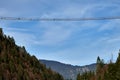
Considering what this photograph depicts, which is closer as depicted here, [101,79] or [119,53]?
[119,53]

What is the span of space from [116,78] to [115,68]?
20.5ft

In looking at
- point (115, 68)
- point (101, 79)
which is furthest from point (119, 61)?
point (101, 79)

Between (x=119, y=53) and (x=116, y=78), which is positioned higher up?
(x=119, y=53)

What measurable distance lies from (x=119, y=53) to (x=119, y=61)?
7.97m

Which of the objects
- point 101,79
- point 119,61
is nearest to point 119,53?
point 119,61

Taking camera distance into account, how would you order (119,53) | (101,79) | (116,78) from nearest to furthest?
(116,78), (119,53), (101,79)

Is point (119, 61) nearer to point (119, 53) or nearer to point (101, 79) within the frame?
point (119, 53)

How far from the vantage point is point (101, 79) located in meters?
190

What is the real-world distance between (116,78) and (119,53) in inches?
598

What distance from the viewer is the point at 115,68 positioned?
538 ft

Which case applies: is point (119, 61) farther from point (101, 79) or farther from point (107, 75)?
point (101, 79)

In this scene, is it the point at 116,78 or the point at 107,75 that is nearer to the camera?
the point at 116,78

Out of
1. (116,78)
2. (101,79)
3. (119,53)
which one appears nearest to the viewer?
(116,78)

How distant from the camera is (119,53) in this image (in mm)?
170000
